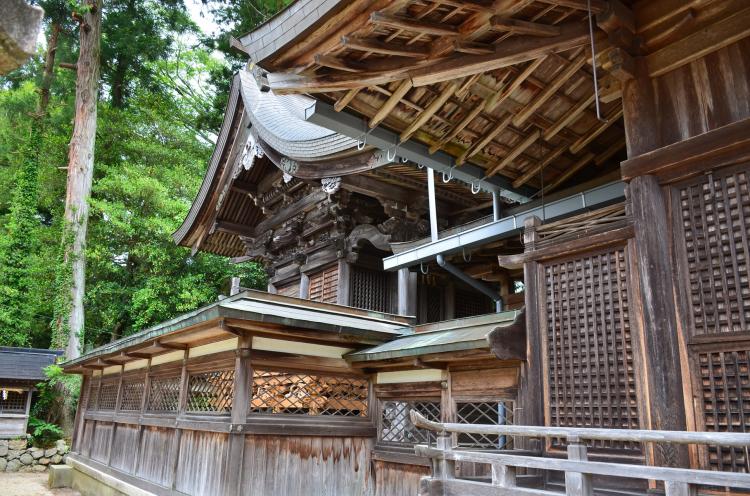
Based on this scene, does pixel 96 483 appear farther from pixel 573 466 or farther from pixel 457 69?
pixel 457 69

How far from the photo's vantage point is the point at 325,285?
1201 centimetres

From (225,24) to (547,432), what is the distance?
28.1 metres


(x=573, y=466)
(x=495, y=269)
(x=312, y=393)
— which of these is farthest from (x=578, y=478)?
(x=495, y=269)

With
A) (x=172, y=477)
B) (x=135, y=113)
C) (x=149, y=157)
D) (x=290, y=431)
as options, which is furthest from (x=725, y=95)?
(x=135, y=113)

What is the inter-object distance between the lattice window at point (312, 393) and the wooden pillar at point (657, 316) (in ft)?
16.2

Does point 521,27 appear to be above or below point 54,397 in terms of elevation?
above

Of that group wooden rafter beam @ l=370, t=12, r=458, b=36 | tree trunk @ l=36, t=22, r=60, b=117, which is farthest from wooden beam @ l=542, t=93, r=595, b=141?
tree trunk @ l=36, t=22, r=60, b=117

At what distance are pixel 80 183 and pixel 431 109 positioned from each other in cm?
1937

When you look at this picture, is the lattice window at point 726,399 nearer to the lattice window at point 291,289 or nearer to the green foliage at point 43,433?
the lattice window at point 291,289

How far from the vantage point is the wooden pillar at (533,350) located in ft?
17.4

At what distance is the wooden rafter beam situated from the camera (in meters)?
4.50

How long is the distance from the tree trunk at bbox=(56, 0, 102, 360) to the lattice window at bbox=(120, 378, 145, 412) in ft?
28.2

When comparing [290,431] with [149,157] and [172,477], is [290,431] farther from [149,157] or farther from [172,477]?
[149,157]

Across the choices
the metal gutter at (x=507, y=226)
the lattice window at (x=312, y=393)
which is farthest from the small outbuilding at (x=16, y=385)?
the metal gutter at (x=507, y=226)
